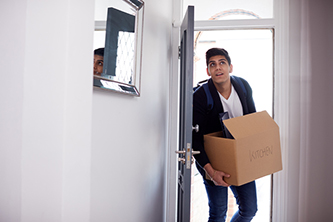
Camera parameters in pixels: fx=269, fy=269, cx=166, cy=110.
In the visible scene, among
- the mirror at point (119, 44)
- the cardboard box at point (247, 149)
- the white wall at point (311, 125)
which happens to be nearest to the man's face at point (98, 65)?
the mirror at point (119, 44)

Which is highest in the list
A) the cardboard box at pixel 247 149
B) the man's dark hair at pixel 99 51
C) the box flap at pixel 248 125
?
the man's dark hair at pixel 99 51

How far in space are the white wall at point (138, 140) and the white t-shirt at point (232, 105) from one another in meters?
0.48

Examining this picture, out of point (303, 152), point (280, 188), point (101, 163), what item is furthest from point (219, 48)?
point (101, 163)

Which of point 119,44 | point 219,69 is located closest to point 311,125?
point 219,69

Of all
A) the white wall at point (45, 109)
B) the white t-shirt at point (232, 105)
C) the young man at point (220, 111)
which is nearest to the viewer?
the white wall at point (45, 109)

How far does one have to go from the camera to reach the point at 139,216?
1.61m

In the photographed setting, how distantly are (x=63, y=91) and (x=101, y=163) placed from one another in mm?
450

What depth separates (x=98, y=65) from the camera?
116cm

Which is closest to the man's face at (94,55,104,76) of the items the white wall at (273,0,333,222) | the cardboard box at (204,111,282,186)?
the cardboard box at (204,111,282,186)

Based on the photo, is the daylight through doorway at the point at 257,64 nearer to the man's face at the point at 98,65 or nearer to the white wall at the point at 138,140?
the white wall at the point at 138,140

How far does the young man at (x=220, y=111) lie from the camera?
2055 millimetres

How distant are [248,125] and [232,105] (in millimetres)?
505

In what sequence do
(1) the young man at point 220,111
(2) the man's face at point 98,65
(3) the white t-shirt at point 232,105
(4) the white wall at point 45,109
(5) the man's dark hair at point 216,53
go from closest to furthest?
(4) the white wall at point 45,109 → (2) the man's face at point 98,65 → (1) the young man at point 220,111 → (3) the white t-shirt at point 232,105 → (5) the man's dark hair at point 216,53

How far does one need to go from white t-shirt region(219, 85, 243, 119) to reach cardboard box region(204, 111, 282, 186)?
1.23 ft
